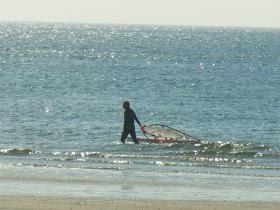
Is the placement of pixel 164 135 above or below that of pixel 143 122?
above

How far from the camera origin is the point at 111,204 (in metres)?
17.2

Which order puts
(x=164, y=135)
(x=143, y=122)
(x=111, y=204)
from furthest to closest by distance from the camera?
1. (x=143, y=122)
2. (x=164, y=135)
3. (x=111, y=204)

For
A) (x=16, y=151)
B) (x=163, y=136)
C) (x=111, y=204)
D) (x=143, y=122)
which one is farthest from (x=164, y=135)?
(x=111, y=204)

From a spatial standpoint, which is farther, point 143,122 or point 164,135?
point 143,122

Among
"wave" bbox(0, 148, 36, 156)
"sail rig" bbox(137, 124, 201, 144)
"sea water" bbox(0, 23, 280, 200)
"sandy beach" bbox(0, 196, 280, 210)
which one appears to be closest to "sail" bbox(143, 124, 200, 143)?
"sail rig" bbox(137, 124, 201, 144)

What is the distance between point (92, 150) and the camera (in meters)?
30.5

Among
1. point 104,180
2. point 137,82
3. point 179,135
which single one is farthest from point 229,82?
point 104,180

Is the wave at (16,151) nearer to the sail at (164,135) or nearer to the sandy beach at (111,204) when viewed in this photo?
the sail at (164,135)

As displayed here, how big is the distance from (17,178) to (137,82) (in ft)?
149

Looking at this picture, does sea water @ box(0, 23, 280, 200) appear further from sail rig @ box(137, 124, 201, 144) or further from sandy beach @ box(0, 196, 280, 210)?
sandy beach @ box(0, 196, 280, 210)

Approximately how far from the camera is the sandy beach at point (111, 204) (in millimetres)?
16641

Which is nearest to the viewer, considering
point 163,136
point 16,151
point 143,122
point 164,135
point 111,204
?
point 111,204

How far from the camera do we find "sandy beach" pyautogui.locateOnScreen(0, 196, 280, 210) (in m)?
16.6

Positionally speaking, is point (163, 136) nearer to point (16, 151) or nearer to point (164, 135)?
point (164, 135)
